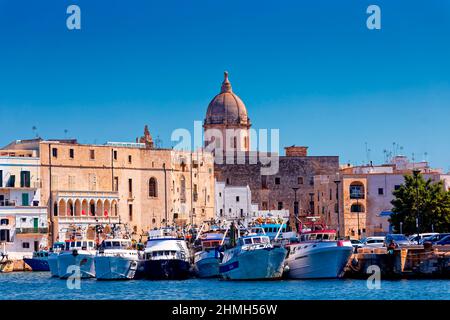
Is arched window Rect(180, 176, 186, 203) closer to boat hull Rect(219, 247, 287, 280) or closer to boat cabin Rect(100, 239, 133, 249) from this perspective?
boat cabin Rect(100, 239, 133, 249)

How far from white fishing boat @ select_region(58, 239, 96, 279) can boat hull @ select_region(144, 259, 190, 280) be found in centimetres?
413

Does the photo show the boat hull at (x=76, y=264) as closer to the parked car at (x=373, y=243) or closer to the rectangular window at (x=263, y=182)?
the parked car at (x=373, y=243)

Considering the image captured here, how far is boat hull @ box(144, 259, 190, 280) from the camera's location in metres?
50.2

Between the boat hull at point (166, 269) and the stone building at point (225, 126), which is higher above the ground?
the stone building at point (225, 126)

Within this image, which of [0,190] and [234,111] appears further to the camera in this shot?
[234,111]

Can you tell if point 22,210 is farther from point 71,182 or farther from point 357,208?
point 357,208

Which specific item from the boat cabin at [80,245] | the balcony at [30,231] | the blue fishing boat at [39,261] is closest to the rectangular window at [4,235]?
the balcony at [30,231]

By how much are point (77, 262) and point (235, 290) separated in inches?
652

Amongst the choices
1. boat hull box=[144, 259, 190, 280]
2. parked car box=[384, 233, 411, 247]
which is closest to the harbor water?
boat hull box=[144, 259, 190, 280]

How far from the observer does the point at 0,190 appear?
247 ft

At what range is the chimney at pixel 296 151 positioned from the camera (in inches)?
3952
